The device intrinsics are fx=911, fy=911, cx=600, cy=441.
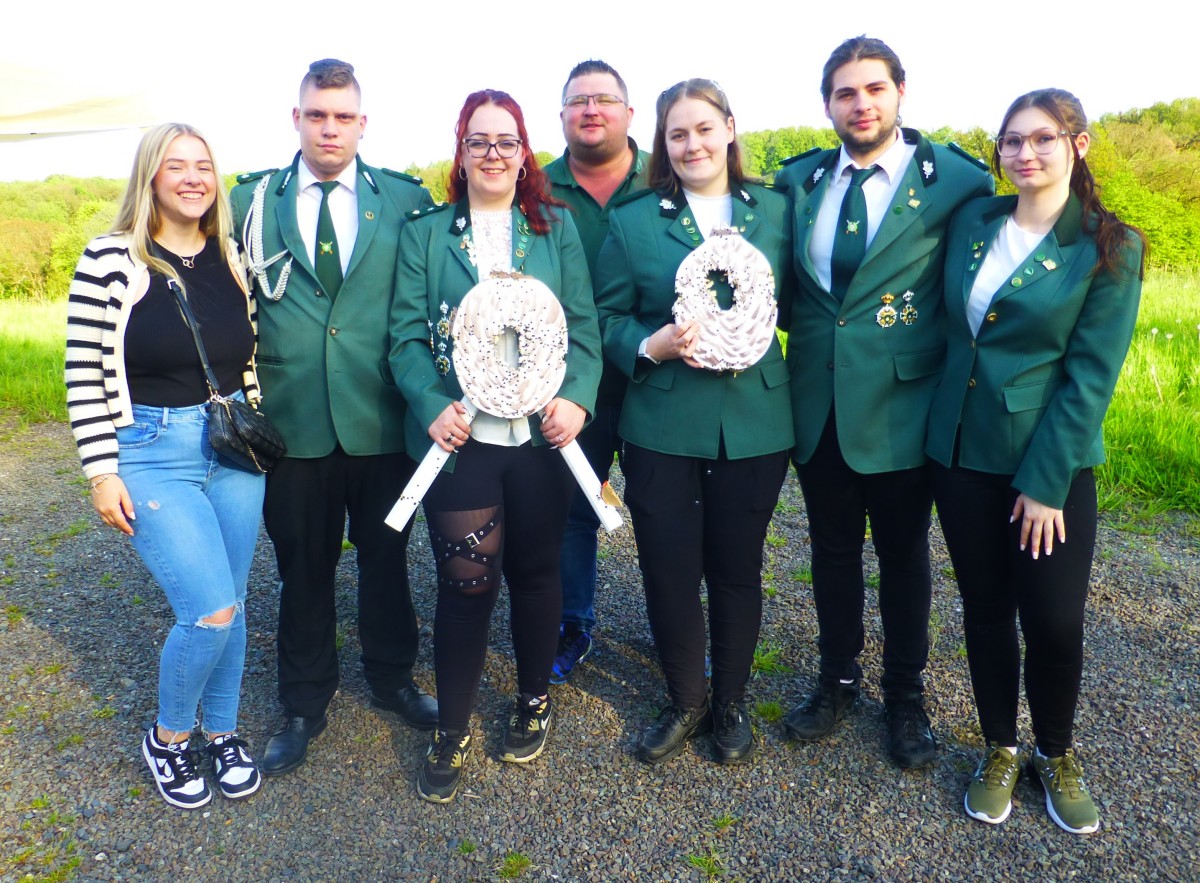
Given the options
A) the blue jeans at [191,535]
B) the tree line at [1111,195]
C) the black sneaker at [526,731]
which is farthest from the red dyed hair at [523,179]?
the tree line at [1111,195]

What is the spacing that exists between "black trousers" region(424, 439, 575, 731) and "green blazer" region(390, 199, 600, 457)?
0.52 ft

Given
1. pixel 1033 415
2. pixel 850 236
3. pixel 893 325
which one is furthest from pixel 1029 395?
pixel 850 236

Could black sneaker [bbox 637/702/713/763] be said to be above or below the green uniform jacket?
below

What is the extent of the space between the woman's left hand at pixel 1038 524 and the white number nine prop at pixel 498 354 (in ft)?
4.17

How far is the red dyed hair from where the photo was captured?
3.04 metres

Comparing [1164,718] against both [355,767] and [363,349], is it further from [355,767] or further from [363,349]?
[363,349]

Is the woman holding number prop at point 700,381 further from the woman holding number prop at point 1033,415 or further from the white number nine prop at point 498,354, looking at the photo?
the woman holding number prop at point 1033,415

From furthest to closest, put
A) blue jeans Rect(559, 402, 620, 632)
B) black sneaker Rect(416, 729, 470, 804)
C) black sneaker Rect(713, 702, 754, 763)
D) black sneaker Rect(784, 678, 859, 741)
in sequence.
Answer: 1. blue jeans Rect(559, 402, 620, 632)
2. black sneaker Rect(784, 678, 859, 741)
3. black sneaker Rect(713, 702, 754, 763)
4. black sneaker Rect(416, 729, 470, 804)

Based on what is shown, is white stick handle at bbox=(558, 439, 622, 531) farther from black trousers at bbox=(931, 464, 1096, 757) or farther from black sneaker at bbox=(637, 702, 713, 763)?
black trousers at bbox=(931, 464, 1096, 757)

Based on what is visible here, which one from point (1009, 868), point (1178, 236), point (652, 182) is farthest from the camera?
point (1178, 236)

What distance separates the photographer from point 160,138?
2.93 m

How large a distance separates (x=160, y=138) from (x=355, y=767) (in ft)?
7.56

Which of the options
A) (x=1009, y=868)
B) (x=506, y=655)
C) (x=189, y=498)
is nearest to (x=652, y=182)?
(x=189, y=498)

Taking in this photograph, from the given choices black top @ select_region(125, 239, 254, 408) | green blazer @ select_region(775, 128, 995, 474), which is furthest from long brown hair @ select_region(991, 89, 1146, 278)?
black top @ select_region(125, 239, 254, 408)
